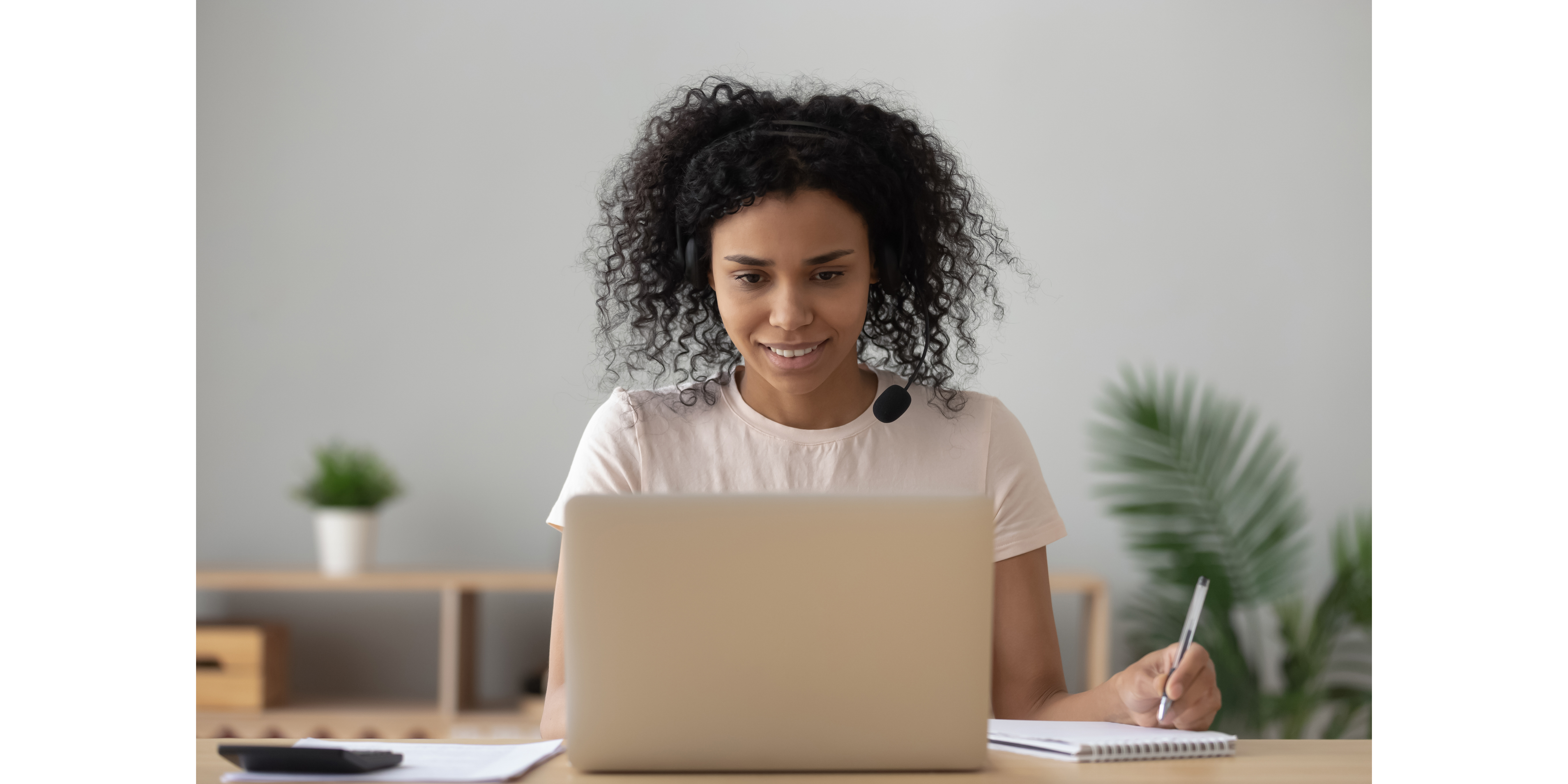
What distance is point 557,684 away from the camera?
1.25 metres

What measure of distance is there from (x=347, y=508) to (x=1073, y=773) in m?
2.31

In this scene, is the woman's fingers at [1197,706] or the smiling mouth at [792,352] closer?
the woman's fingers at [1197,706]

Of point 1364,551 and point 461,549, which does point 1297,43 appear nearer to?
point 1364,551

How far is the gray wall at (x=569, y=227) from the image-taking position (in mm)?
3070

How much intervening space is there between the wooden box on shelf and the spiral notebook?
7.37ft

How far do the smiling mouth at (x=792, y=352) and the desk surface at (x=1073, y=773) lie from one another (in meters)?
0.57

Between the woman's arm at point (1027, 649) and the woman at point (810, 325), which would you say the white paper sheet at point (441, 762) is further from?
the woman's arm at point (1027, 649)

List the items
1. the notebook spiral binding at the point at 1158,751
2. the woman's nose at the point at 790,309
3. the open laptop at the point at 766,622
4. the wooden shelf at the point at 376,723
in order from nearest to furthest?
1. the open laptop at the point at 766,622
2. the notebook spiral binding at the point at 1158,751
3. the woman's nose at the point at 790,309
4. the wooden shelf at the point at 376,723

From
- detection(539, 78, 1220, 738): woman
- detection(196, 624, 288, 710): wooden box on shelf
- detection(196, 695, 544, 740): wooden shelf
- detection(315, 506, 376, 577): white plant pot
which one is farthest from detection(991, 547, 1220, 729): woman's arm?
detection(196, 624, 288, 710): wooden box on shelf

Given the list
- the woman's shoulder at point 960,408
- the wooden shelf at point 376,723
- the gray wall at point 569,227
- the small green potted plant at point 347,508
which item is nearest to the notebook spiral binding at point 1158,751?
the woman's shoulder at point 960,408

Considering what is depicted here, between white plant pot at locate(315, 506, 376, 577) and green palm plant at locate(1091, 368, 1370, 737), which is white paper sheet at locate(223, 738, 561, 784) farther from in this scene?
green palm plant at locate(1091, 368, 1370, 737)

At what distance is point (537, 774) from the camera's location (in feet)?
2.71

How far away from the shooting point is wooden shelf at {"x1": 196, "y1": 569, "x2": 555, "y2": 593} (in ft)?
8.91

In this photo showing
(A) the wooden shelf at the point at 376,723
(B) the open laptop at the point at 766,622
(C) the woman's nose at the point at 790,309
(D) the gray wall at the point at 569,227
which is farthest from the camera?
(D) the gray wall at the point at 569,227
